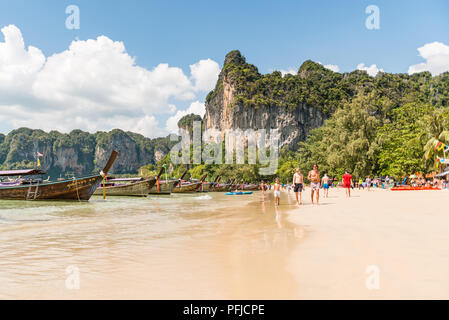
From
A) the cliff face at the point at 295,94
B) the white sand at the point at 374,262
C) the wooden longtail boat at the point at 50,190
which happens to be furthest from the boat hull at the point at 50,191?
the cliff face at the point at 295,94

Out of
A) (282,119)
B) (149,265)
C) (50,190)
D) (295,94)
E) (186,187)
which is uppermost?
(295,94)

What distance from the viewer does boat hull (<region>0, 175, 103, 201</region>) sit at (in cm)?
2344

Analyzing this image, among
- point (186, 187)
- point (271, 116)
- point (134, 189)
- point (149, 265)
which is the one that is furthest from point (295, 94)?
point (149, 265)

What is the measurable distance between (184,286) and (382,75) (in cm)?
15137

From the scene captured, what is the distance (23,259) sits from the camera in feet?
17.1

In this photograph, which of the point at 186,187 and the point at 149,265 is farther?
the point at 186,187

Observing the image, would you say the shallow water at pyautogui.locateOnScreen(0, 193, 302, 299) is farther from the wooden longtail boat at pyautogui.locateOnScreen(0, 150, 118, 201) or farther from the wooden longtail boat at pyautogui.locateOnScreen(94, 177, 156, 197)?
the wooden longtail boat at pyautogui.locateOnScreen(94, 177, 156, 197)

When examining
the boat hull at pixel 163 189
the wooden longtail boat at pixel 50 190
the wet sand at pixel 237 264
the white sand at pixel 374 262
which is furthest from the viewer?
the boat hull at pixel 163 189

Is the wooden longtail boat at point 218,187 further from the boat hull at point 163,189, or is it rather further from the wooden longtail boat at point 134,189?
the wooden longtail boat at point 134,189

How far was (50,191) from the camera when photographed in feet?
78.1

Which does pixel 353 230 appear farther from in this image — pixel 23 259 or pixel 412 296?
pixel 23 259

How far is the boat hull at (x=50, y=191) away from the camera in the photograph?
2344 cm

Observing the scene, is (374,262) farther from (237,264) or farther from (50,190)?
(50,190)

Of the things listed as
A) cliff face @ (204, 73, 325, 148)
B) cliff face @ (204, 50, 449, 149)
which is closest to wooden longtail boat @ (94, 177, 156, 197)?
cliff face @ (204, 73, 325, 148)
